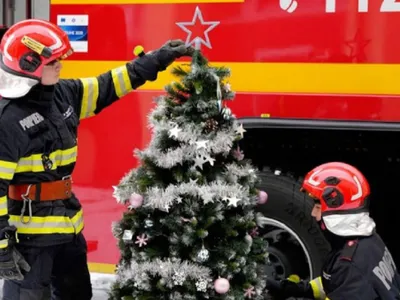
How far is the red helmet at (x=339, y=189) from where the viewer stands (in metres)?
3.31

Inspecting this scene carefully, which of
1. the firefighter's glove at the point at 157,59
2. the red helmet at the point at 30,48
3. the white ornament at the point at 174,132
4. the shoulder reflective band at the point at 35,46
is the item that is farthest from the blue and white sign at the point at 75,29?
the white ornament at the point at 174,132

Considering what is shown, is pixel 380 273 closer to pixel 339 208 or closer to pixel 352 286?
pixel 352 286

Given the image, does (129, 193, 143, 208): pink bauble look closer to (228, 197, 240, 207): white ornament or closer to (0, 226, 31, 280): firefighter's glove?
(228, 197, 240, 207): white ornament

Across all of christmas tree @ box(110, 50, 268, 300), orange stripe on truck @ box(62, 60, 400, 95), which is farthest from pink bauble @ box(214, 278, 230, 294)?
orange stripe on truck @ box(62, 60, 400, 95)

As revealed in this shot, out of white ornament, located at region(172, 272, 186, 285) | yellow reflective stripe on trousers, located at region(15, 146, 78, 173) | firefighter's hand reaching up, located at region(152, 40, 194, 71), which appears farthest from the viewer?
firefighter's hand reaching up, located at region(152, 40, 194, 71)

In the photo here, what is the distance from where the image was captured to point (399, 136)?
3.84 metres

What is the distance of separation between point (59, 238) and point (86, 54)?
1.35 metres

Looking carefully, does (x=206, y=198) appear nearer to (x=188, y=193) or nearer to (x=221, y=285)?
(x=188, y=193)

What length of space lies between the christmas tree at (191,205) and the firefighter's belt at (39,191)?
0.40 meters

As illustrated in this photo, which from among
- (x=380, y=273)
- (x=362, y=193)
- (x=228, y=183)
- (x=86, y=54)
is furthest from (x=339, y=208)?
(x=86, y=54)

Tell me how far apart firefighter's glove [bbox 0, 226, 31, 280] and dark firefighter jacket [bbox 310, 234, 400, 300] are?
1.42 meters

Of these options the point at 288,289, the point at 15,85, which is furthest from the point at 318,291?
the point at 15,85

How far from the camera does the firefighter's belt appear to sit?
3309mm

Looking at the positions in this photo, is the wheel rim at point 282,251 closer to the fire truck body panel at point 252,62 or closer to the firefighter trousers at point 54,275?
the fire truck body panel at point 252,62
